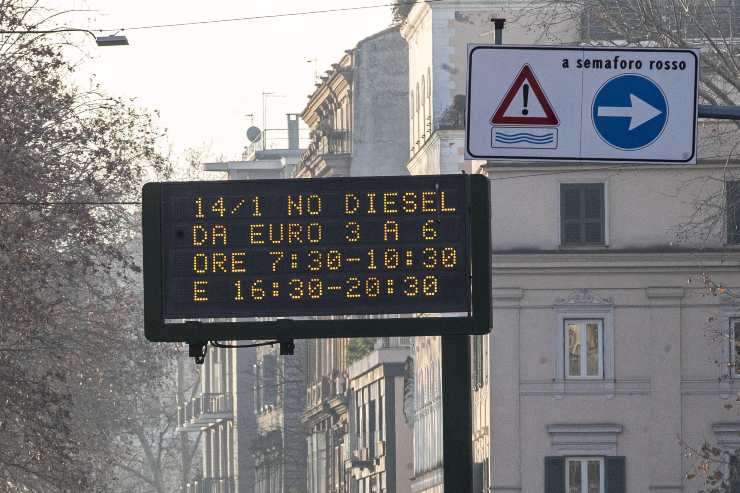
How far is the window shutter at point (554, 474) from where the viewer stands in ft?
169

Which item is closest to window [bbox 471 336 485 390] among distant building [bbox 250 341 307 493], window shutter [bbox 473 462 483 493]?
window shutter [bbox 473 462 483 493]

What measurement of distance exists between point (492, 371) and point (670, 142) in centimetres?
3891

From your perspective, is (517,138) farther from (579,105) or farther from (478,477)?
(478,477)

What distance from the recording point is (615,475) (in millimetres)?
51625

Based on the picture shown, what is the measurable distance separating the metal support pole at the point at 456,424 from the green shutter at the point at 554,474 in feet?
113

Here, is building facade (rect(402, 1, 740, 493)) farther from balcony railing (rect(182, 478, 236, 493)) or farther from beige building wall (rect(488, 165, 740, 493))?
balcony railing (rect(182, 478, 236, 493))

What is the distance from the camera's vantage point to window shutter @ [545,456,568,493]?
51656mm

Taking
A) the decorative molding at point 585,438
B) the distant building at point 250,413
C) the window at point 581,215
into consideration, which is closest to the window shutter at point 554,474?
the decorative molding at point 585,438

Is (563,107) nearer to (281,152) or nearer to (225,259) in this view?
(225,259)

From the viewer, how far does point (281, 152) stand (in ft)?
367

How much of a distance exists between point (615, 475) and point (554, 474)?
1.40 m

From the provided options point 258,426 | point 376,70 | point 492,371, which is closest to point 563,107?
point 492,371

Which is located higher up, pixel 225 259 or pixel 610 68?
pixel 610 68

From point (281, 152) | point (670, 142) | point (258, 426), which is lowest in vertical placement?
point (258, 426)
